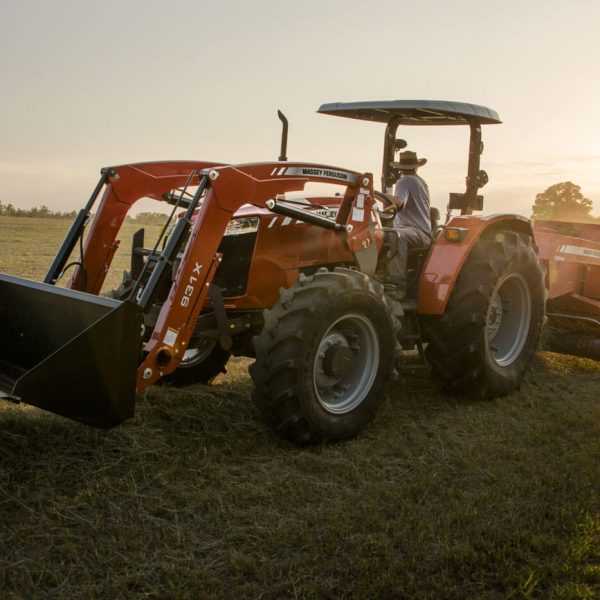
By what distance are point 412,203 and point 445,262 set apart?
58 centimetres

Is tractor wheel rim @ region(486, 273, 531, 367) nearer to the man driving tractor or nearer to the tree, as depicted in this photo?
the man driving tractor

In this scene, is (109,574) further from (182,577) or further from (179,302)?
(179,302)

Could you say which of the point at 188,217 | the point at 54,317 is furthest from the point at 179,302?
the point at 54,317

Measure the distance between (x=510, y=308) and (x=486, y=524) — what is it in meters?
3.23

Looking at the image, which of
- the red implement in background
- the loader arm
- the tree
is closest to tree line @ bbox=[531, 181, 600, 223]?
the tree

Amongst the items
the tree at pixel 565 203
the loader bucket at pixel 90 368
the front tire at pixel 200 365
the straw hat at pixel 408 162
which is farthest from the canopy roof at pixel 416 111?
the tree at pixel 565 203

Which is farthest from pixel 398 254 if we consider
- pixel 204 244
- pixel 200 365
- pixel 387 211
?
pixel 204 244

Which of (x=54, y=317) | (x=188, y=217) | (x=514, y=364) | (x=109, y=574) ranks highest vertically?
(x=188, y=217)

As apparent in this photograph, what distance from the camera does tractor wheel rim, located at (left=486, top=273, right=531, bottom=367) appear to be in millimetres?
6391

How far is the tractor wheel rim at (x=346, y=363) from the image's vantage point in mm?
4673

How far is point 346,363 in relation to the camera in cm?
470

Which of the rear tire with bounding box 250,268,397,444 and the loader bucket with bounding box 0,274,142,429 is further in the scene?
the rear tire with bounding box 250,268,397,444

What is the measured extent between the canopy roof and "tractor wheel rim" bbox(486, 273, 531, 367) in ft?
4.66

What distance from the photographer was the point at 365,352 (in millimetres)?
4930
